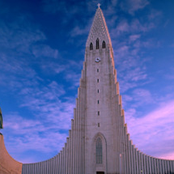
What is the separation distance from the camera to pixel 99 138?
135ft

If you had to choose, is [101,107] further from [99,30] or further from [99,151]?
[99,30]

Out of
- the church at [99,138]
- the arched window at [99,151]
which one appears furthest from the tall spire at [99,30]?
the arched window at [99,151]

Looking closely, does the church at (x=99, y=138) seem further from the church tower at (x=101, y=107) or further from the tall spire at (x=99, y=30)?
the tall spire at (x=99, y=30)

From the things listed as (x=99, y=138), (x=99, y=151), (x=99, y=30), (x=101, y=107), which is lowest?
(x=99, y=151)

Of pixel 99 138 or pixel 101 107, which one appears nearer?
pixel 99 138

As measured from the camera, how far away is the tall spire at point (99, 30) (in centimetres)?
4962

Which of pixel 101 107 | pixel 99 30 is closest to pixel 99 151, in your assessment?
pixel 101 107

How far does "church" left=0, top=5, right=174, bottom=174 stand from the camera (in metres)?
37.0

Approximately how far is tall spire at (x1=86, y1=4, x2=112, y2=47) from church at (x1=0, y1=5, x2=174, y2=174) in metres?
4.00

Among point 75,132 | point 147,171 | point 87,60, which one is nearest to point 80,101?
point 75,132

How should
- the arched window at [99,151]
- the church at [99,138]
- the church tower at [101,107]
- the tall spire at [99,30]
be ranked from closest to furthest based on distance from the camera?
the church at [99,138] → the church tower at [101,107] → the arched window at [99,151] → the tall spire at [99,30]

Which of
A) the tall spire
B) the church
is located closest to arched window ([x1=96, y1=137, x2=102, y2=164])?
the church

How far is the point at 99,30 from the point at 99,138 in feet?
82.0

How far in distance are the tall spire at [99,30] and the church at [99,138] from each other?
13.1ft
